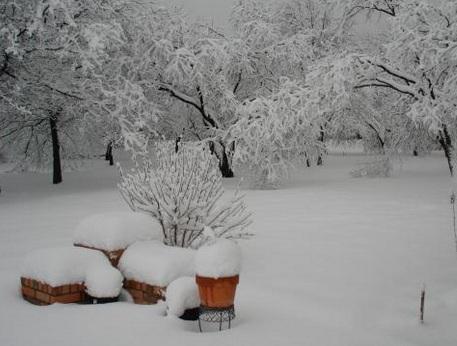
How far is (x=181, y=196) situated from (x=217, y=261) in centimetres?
221

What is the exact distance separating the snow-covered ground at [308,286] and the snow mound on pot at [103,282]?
0.15 m

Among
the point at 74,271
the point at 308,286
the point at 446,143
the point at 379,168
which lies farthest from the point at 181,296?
the point at 379,168

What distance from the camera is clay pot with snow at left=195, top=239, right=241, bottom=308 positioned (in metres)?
3.98

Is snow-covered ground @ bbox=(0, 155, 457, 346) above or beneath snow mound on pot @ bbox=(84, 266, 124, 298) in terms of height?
beneath

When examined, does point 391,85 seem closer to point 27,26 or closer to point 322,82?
point 322,82

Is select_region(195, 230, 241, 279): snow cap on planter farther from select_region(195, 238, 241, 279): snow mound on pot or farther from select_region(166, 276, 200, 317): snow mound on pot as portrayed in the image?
select_region(166, 276, 200, 317): snow mound on pot

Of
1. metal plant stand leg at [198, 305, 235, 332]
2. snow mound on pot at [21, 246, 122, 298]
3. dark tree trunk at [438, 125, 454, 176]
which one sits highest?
dark tree trunk at [438, 125, 454, 176]

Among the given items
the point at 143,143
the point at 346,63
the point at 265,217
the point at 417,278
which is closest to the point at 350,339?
the point at 417,278

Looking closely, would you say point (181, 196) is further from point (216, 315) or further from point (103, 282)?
point (216, 315)

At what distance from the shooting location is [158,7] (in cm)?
1912

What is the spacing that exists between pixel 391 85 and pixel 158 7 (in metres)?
9.58

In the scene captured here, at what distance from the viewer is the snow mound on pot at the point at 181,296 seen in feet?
14.0

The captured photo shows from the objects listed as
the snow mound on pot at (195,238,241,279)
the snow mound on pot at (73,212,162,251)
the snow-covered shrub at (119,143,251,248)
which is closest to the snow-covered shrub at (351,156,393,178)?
the snow-covered shrub at (119,143,251,248)

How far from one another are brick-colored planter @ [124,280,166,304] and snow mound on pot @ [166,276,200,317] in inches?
13.2
